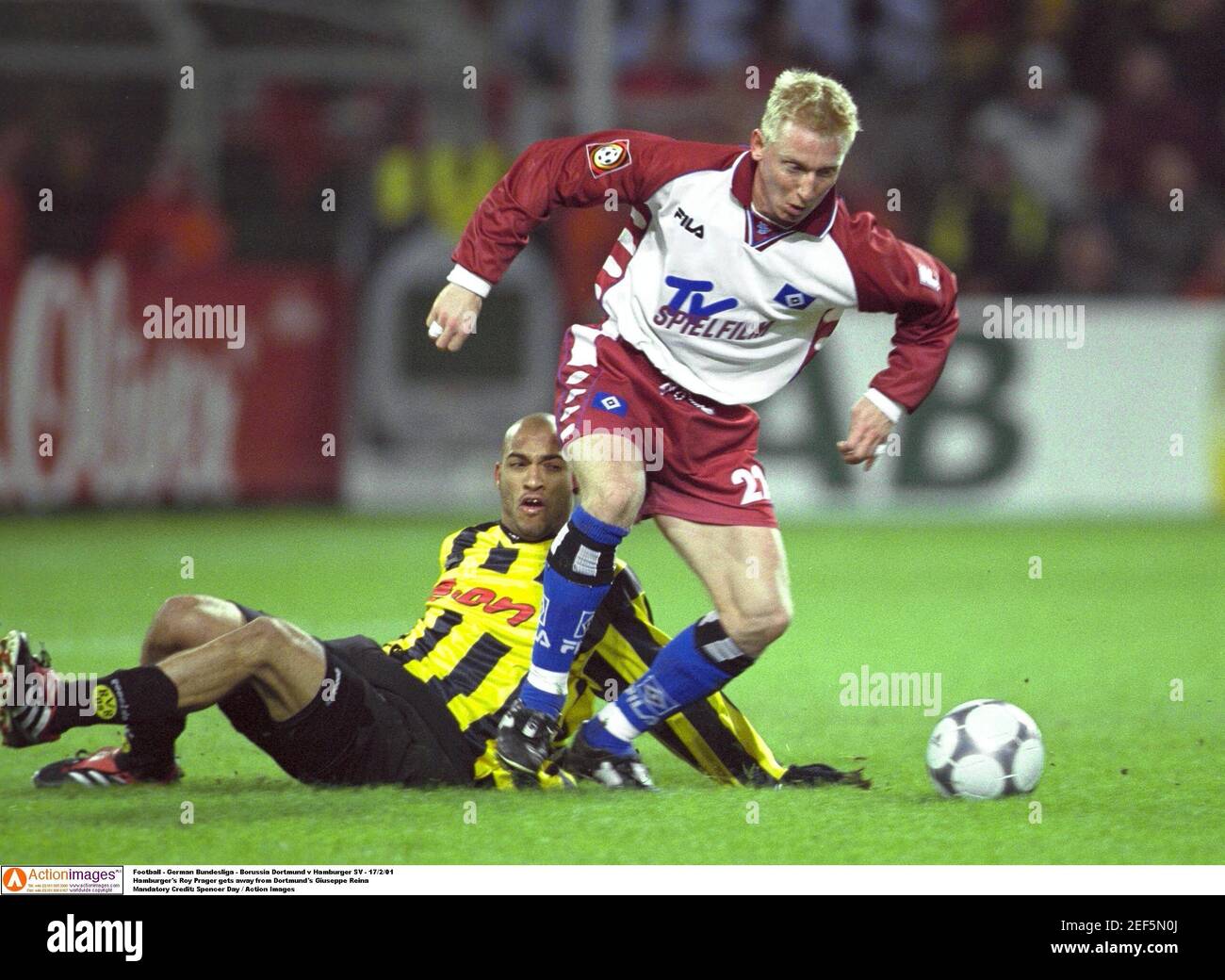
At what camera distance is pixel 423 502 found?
13953 mm

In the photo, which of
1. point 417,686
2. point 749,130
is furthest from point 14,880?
point 749,130

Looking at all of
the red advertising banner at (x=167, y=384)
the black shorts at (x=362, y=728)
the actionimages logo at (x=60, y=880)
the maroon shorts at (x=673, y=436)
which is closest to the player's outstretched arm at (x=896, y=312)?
the maroon shorts at (x=673, y=436)

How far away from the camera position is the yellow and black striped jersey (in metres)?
5.10

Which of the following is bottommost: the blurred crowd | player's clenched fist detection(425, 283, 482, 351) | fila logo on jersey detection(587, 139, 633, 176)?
player's clenched fist detection(425, 283, 482, 351)

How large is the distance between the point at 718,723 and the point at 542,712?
0.54 m

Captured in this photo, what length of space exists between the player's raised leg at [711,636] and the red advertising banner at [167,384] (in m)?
8.54

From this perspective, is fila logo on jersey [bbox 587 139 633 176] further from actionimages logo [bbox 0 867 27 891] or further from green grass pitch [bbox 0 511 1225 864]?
actionimages logo [bbox 0 867 27 891]

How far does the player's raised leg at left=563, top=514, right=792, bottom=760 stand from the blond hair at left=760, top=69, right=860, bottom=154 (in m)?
1.08

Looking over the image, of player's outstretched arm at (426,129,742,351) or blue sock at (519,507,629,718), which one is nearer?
blue sock at (519,507,629,718)

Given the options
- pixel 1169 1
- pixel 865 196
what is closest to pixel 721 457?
pixel 865 196

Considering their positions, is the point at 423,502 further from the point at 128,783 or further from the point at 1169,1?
the point at 128,783

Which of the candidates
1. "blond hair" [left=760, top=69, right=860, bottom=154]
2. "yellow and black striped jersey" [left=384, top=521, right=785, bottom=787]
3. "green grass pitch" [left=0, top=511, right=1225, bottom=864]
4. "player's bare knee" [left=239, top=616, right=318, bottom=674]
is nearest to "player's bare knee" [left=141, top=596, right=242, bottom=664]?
"player's bare knee" [left=239, top=616, right=318, bottom=674]
